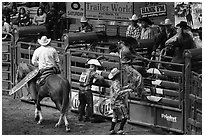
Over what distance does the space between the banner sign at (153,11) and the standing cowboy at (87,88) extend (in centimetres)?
659

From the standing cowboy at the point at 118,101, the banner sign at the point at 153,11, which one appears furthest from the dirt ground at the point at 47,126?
the banner sign at the point at 153,11

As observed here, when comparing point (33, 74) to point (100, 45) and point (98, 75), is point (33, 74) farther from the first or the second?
point (100, 45)

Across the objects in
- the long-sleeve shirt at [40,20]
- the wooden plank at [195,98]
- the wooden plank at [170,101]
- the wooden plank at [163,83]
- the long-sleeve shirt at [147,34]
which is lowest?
the wooden plank at [170,101]

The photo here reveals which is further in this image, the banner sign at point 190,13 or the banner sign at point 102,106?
the banner sign at point 190,13

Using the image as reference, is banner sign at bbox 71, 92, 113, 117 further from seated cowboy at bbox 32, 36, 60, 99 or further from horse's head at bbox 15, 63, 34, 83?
horse's head at bbox 15, 63, 34, 83

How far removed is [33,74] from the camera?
49.4ft

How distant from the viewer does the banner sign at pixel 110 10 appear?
73.3 ft

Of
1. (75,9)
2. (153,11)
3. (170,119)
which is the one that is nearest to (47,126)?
(170,119)

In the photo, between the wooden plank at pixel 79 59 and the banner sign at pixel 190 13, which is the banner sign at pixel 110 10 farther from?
the wooden plank at pixel 79 59

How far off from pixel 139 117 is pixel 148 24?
4461 millimetres

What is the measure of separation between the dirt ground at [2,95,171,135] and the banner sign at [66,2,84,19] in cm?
813

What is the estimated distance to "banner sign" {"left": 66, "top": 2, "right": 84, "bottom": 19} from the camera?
24000mm

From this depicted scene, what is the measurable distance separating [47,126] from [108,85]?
171cm

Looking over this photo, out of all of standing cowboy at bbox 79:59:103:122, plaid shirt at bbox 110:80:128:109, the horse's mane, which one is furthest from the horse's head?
plaid shirt at bbox 110:80:128:109
